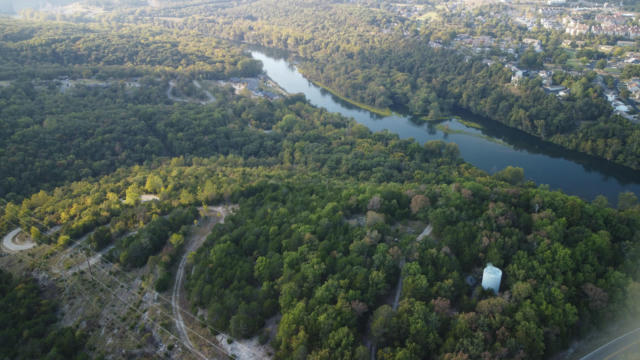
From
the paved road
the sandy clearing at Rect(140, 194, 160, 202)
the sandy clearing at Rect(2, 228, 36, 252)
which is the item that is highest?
the paved road

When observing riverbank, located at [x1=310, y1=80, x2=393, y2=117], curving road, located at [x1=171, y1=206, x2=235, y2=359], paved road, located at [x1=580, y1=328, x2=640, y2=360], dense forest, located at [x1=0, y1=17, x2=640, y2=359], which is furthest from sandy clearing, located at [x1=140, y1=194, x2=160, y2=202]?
riverbank, located at [x1=310, y1=80, x2=393, y2=117]

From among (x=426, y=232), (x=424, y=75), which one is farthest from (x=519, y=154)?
(x=426, y=232)

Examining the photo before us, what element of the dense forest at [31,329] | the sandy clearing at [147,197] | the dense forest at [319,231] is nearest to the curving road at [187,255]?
the dense forest at [319,231]

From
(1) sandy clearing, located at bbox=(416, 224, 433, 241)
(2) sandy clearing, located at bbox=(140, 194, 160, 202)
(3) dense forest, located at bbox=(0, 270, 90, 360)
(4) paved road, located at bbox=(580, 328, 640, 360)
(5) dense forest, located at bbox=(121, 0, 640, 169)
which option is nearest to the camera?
(4) paved road, located at bbox=(580, 328, 640, 360)

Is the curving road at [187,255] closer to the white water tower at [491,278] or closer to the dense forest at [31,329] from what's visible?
the dense forest at [31,329]

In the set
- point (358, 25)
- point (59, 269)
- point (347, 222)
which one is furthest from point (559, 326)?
point (358, 25)

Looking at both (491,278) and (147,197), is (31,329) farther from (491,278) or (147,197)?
(491,278)

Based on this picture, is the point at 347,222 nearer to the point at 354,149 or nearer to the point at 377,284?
the point at 377,284

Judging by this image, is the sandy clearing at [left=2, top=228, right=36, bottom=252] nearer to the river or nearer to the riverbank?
the river
